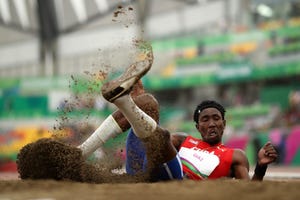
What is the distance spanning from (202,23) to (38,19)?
23.2ft

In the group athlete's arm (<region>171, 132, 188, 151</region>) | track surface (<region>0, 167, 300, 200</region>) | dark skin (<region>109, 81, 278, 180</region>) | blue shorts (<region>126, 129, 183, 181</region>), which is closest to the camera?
track surface (<region>0, 167, 300, 200</region>)

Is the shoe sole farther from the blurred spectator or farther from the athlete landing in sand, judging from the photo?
the blurred spectator

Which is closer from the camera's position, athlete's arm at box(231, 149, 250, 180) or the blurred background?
athlete's arm at box(231, 149, 250, 180)

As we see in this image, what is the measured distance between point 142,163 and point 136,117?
0.54 meters

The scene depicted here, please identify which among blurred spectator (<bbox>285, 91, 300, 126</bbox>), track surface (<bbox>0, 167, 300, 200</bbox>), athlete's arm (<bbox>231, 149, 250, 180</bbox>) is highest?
track surface (<bbox>0, 167, 300, 200</bbox>)

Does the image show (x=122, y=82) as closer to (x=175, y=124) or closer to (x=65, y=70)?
(x=175, y=124)

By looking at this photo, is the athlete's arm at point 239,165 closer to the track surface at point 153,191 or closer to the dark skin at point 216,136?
the dark skin at point 216,136

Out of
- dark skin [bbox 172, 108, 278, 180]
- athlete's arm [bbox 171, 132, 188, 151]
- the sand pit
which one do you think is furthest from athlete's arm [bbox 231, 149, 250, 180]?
the sand pit

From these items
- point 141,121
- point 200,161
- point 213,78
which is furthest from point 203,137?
point 213,78

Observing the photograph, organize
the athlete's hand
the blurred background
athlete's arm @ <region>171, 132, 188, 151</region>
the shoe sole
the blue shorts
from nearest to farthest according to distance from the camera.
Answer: the shoe sole, the blue shorts, the athlete's hand, athlete's arm @ <region>171, 132, 188, 151</region>, the blurred background

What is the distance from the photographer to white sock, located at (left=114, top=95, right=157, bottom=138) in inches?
127

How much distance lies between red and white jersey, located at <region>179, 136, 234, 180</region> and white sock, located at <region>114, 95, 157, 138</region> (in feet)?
2.89

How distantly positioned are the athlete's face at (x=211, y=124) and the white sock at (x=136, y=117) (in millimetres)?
914

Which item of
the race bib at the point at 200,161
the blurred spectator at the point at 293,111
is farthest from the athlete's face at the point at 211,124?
the blurred spectator at the point at 293,111
